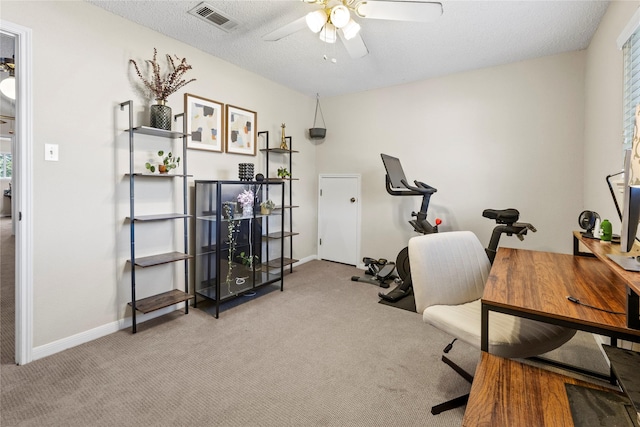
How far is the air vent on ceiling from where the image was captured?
2316mm

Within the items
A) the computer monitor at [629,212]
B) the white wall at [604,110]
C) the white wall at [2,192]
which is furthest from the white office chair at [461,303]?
the white wall at [2,192]

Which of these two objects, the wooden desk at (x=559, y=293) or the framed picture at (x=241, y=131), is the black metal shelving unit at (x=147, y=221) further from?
the wooden desk at (x=559, y=293)

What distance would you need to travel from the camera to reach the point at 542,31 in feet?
8.51

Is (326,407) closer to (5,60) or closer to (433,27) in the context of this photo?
(433,27)

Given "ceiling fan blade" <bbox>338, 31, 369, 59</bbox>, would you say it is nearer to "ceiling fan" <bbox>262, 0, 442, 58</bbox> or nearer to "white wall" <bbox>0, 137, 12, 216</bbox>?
"ceiling fan" <bbox>262, 0, 442, 58</bbox>

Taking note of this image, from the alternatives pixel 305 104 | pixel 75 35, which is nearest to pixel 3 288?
pixel 75 35

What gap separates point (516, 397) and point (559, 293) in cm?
57

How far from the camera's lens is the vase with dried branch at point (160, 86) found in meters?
2.57

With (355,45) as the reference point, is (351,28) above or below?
below

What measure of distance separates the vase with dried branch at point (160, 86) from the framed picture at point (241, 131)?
0.70 meters

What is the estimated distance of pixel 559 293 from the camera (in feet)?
4.25

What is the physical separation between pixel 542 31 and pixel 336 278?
327 cm

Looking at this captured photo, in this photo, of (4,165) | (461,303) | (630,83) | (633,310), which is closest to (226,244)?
(461,303)

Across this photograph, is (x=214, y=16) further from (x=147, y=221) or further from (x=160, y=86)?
(x=147, y=221)
